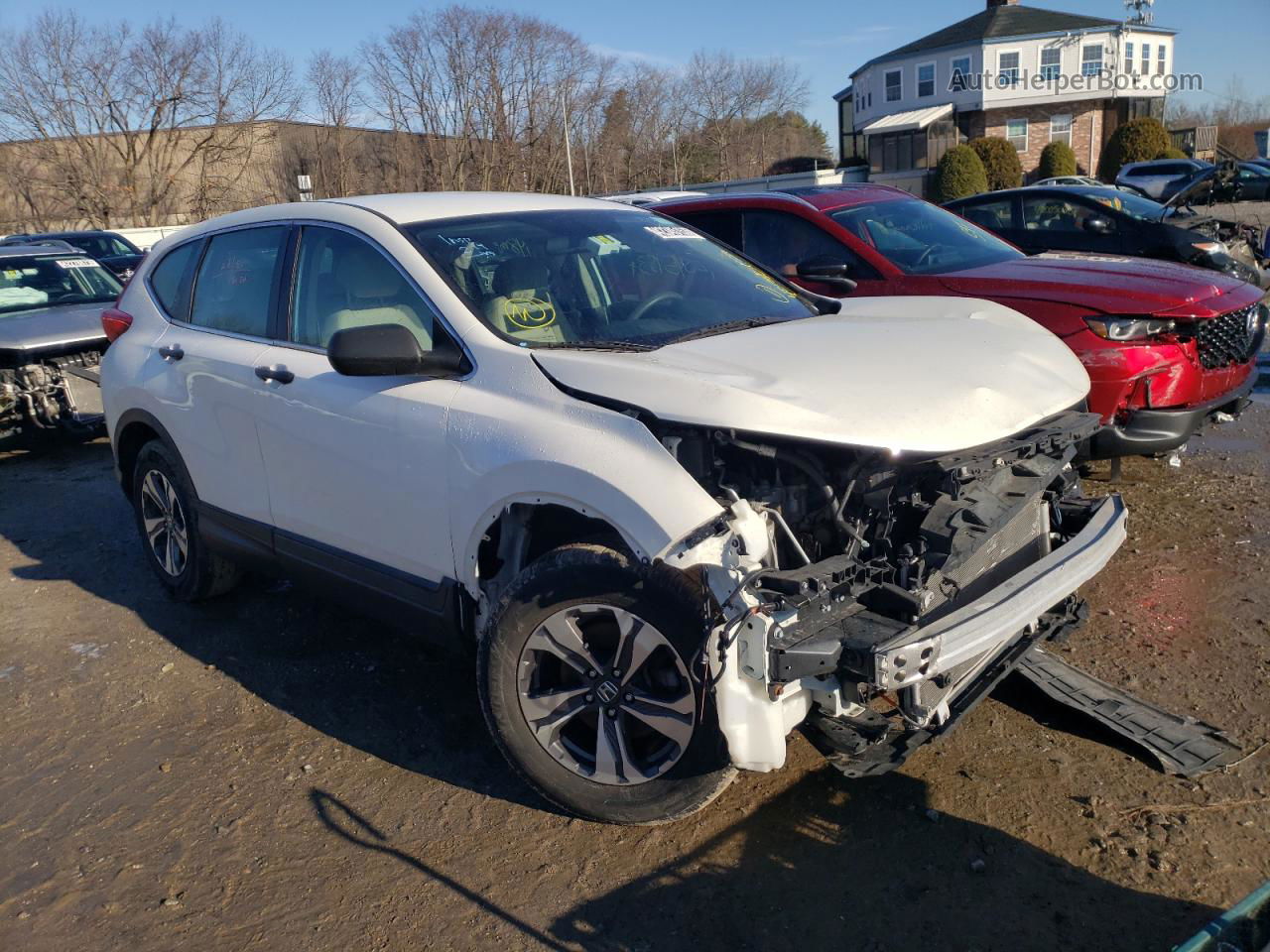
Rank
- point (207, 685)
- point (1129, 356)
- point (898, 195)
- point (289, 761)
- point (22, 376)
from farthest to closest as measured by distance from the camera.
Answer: point (22, 376)
point (898, 195)
point (1129, 356)
point (207, 685)
point (289, 761)

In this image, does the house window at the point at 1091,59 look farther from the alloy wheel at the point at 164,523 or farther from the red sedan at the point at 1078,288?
the alloy wheel at the point at 164,523

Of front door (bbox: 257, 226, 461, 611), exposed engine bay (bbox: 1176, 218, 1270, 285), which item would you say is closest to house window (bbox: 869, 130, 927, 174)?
exposed engine bay (bbox: 1176, 218, 1270, 285)

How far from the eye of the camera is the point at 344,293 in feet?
13.3

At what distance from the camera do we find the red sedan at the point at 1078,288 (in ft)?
18.1

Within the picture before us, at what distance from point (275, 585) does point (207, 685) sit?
1.16m

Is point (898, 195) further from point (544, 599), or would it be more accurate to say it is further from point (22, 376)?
point (22, 376)

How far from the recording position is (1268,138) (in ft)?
172

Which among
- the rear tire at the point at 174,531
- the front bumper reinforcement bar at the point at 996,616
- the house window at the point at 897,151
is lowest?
the rear tire at the point at 174,531

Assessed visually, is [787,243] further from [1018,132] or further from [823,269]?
[1018,132]

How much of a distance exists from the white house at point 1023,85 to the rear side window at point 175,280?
4842 cm

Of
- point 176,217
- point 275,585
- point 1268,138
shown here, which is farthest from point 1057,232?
point 1268,138

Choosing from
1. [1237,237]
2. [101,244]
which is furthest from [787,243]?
[101,244]

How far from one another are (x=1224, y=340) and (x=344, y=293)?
184 inches

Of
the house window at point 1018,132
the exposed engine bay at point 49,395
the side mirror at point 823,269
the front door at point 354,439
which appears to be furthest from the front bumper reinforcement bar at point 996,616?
the house window at point 1018,132
